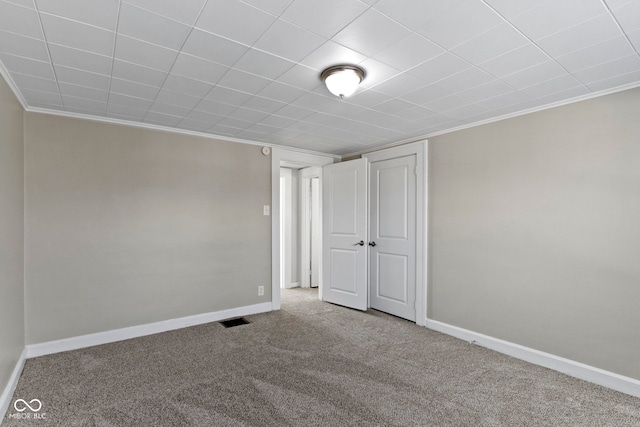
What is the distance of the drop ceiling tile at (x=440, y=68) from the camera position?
1.98 meters

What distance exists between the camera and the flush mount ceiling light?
208 cm

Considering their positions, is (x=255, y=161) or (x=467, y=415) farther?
(x=255, y=161)

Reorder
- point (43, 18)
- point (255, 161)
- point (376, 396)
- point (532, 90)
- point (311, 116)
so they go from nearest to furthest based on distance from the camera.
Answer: point (43, 18), point (376, 396), point (532, 90), point (311, 116), point (255, 161)

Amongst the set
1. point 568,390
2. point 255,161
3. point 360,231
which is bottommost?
point 568,390

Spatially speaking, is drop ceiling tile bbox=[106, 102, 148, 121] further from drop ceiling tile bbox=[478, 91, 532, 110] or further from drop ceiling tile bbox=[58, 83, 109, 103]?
drop ceiling tile bbox=[478, 91, 532, 110]

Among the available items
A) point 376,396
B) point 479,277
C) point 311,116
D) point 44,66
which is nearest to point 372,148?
point 311,116

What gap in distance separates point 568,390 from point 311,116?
3.01m

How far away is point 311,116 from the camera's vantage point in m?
3.07

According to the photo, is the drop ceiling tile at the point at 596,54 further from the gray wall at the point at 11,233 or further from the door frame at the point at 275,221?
the gray wall at the point at 11,233

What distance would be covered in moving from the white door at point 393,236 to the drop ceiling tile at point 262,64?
2.26 metres

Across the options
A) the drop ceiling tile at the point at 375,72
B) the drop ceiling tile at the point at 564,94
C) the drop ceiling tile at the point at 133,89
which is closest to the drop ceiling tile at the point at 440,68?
the drop ceiling tile at the point at 375,72

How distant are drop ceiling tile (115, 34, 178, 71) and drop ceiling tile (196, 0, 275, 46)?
39 centimetres

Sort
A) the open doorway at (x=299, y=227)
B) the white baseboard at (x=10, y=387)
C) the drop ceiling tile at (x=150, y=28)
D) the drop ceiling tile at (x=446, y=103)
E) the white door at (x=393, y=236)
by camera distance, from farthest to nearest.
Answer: the open doorway at (x=299, y=227) → the white door at (x=393, y=236) → the drop ceiling tile at (x=446, y=103) → the white baseboard at (x=10, y=387) → the drop ceiling tile at (x=150, y=28)

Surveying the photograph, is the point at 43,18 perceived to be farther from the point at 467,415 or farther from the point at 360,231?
the point at 360,231
